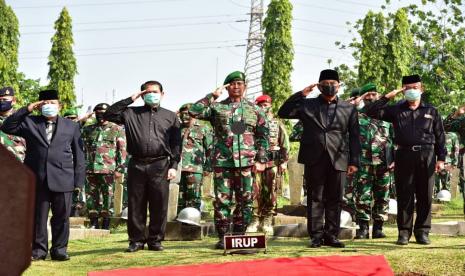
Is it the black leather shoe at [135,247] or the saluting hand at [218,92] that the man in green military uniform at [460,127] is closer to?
the saluting hand at [218,92]

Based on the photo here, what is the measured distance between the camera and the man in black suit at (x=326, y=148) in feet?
27.4

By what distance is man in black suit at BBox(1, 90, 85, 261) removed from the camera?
314 inches

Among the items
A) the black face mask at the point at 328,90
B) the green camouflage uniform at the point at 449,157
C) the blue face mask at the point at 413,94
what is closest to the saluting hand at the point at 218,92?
the black face mask at the point at 328,90

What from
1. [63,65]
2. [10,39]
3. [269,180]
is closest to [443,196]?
[269,180]

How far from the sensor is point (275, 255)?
7.16m

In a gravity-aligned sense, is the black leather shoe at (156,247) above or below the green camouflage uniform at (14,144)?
Answer: below

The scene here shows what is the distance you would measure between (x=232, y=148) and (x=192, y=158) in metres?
4.85

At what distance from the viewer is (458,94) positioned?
31.9 m

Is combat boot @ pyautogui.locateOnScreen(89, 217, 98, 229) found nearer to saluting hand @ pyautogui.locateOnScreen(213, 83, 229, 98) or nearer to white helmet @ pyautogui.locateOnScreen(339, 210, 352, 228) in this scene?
white helmet @ pyautogui.locateOnScreen(339, 210, 352, 228)

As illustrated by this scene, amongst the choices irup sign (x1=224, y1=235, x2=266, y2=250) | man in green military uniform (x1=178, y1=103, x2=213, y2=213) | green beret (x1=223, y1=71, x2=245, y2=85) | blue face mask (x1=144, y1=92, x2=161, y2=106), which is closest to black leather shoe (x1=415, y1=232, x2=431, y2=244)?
irup sign (x1=224, y1=235, x2=266, y2=250)

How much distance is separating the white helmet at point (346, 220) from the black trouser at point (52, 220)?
3494mm

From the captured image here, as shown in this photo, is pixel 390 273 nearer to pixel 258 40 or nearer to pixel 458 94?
pixel 458 94

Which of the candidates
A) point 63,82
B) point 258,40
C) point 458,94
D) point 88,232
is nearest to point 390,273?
point 88,232

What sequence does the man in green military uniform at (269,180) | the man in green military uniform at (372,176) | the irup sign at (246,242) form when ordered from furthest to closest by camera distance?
the man in green military uniform at (269,180) < the man in green military uniform at (372,176) < the irup sign at (246,242)
